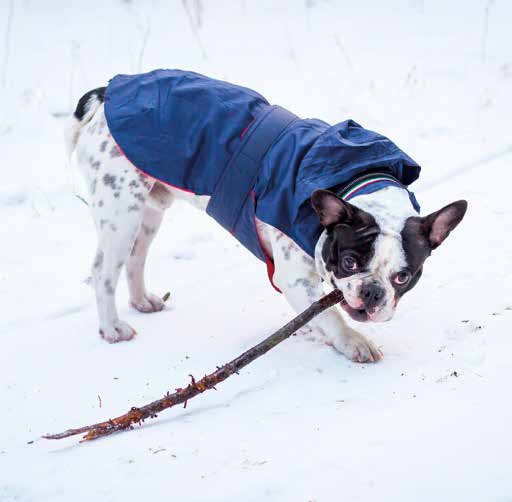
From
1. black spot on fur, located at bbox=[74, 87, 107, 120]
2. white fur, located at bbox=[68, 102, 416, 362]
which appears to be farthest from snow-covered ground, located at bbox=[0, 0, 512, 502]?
black spot on fur, located at bbox=[74, 87, 107, 120]

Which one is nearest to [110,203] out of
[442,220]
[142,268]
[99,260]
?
[99,260]

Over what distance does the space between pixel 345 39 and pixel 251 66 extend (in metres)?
1.45

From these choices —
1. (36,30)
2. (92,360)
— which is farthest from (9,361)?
(36,30)

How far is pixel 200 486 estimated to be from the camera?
2.45 m

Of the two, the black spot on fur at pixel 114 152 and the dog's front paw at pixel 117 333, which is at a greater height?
the black spot on fur at pixel 114 152

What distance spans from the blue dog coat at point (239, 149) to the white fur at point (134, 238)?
0.12 m

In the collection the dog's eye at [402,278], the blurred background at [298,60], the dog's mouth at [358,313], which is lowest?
the blurred background at [298,60]

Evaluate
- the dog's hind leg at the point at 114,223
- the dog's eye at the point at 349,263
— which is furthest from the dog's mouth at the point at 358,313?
the dog's hind leg at the point at 114,223

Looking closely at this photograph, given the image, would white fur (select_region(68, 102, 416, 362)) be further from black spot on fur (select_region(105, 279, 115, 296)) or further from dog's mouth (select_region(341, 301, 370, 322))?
dog's mouth (select_region(341, 301, 370, 322))

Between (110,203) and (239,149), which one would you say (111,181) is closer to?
(110,203)

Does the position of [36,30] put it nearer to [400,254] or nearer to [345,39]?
[345,39]

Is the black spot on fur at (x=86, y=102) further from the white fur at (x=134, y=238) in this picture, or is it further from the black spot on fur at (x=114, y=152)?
the black spot on fur at (x=114, y=152)

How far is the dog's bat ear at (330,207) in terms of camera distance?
3146 mm

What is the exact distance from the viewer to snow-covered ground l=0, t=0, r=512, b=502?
254 cm
